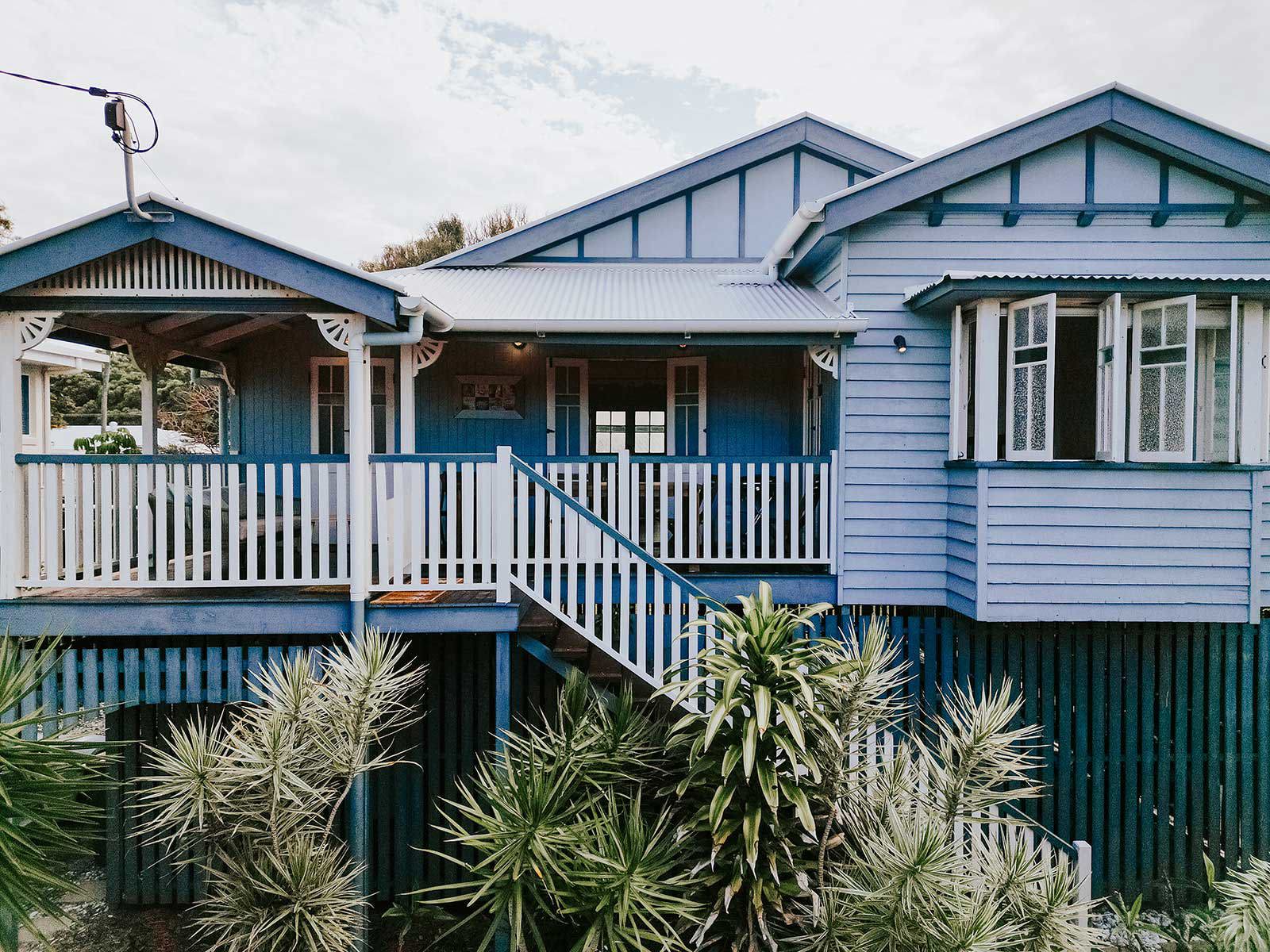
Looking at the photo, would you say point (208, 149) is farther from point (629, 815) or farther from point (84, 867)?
point (629, 815)

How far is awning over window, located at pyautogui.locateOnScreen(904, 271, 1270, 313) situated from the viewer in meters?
5.25

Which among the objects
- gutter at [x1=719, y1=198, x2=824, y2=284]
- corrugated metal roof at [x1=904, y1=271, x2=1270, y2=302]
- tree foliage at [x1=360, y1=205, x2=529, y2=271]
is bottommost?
corrugated metal roof at [x1=904, y1=271, x2=1270, y2=302]

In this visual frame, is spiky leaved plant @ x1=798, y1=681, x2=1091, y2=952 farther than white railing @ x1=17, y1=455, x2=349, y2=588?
No

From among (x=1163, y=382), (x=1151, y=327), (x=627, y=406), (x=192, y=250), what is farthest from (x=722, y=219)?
(x=192, y=250)

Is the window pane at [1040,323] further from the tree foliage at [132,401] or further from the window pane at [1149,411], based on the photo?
the tree foliage at [132,401]

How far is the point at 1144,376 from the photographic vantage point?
5.50 m

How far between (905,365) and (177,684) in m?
6.70

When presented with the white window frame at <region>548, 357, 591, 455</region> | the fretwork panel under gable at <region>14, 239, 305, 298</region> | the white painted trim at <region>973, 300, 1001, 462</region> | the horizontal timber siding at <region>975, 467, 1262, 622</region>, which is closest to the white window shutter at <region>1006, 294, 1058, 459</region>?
the white painted trim at <region>973, 300, 1001, 462</region>

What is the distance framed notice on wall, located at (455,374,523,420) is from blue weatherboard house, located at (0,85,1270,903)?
957 mm

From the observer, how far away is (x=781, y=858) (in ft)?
12.8

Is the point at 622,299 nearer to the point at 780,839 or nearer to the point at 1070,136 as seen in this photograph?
the point at 1070,136

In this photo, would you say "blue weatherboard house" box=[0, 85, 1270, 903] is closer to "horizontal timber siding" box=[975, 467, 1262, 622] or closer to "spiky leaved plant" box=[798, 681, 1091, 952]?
"horizontal timber siding" box=[975, 467, 1262, 622]

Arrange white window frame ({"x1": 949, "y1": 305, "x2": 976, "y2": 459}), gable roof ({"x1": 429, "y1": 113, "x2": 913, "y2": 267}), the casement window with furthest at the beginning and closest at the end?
gable roof ({"x1": 429, "y1": 113, "x2": 913, "y2": 267}), the casement window, white window frame ({"x1": 949, "y1": 305, "x2": 976, "y2": 459})

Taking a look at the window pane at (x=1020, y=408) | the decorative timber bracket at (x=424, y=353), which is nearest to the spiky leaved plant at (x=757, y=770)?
the window pane at (x=1020, y=408)
